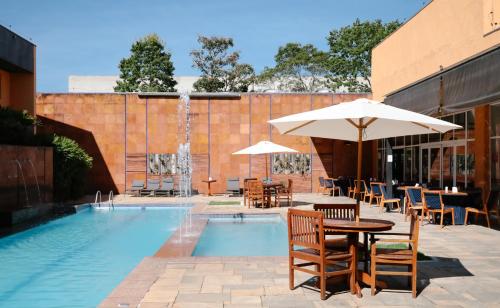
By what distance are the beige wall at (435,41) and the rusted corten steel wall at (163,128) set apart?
301 centimetres

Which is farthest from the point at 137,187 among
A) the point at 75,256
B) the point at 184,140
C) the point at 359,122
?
the point at 359,122

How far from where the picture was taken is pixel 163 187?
18.4 m

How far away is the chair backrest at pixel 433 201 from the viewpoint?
10.1m

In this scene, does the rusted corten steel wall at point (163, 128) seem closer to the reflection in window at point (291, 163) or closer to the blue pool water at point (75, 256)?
the reflection in window at point (291, 163)

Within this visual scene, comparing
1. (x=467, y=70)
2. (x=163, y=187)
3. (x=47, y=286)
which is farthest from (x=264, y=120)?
(x=47, y=286)

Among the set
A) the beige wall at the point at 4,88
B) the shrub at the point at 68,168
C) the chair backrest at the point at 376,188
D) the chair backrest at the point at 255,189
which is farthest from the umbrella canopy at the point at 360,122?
the beige wall at the point at 4,88

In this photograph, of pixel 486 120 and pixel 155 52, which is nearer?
pixel 486 120

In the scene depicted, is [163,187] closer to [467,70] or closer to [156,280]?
[467,70]

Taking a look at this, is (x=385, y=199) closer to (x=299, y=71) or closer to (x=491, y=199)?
(x=491, y=199)

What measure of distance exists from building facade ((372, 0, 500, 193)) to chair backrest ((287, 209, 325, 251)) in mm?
5089

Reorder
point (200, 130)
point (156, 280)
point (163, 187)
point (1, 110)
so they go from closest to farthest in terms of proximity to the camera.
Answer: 1. point (156, 280)
2. point (1, 110)
3. point (163, 187)
4. point (200, 130)

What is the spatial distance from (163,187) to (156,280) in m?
13.3

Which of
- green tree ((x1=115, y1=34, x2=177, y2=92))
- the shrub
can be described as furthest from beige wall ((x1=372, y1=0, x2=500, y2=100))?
green tree ((x1=115, y1=34, x2=177, y2=92))

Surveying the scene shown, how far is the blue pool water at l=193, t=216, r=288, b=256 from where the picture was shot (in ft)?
27.1
